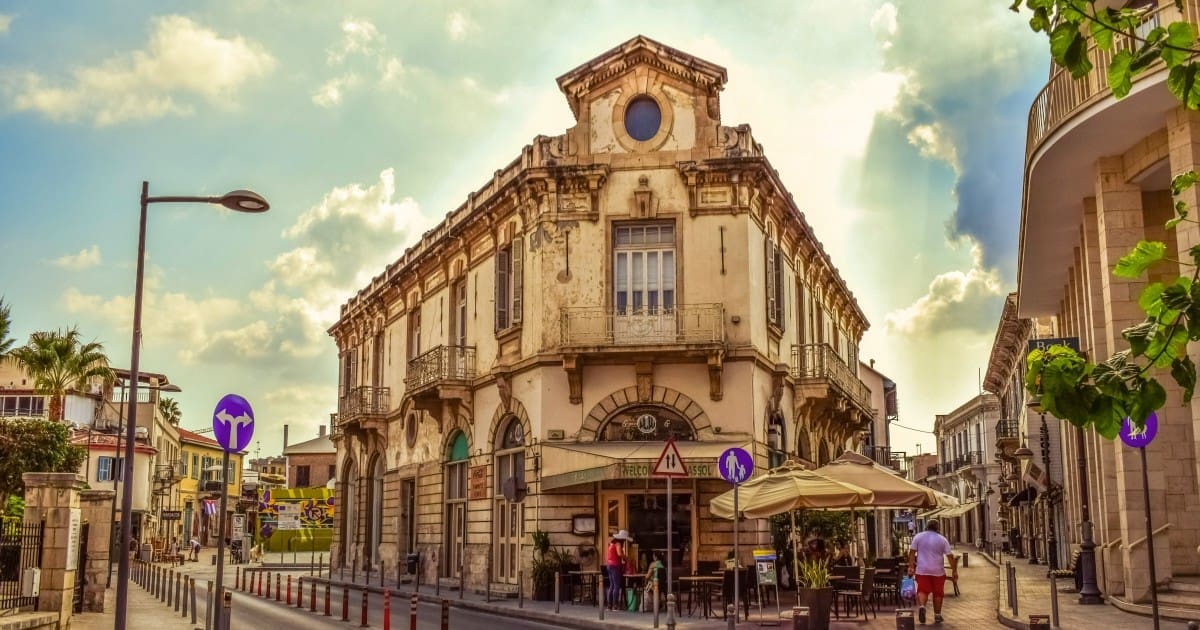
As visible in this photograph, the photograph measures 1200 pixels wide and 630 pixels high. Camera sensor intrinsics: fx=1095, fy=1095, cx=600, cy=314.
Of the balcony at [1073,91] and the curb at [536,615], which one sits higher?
the balcony at [1073,91]

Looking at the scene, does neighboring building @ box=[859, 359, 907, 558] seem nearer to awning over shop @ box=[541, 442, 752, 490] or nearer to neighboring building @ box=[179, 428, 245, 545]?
awning over shop @ box=[541, 442, 752, 490]

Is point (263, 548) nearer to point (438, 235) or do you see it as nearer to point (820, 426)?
point (438, 235)

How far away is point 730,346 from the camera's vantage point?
79.6 feet

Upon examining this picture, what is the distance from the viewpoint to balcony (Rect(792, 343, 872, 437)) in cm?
2789

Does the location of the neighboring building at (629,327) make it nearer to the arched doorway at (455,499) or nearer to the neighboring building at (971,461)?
the arched doorway at (455,499)

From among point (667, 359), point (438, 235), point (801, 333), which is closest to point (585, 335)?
point (667, 359)

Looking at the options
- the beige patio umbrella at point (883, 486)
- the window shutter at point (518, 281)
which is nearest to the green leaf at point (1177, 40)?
the beige patio umbrella at point (883, 486)

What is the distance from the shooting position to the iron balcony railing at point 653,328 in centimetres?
2419

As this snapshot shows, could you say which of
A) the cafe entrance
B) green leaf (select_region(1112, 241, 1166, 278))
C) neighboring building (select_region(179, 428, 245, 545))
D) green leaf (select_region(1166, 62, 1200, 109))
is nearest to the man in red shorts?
the cafe entrance

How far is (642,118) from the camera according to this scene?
25.7m

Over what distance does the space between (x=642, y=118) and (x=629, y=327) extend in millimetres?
5065

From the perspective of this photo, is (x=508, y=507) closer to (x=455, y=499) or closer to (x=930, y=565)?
(x=455, y=499)

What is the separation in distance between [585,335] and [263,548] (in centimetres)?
5088

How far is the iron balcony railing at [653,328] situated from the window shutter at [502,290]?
3.29 m
